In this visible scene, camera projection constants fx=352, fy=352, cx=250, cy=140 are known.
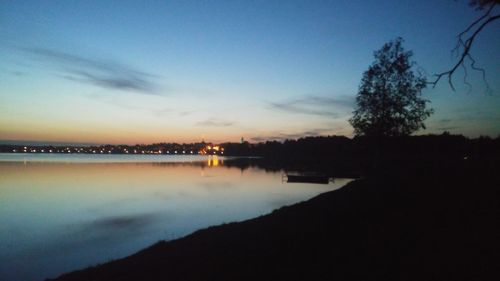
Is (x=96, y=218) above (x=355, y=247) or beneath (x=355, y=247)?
beneath

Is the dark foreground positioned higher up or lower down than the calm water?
higher up

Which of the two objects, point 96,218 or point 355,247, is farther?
point 96,218

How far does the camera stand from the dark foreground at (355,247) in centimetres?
870

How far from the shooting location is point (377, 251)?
976 cm

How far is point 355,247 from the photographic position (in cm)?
1031

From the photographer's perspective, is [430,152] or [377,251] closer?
[377,251]

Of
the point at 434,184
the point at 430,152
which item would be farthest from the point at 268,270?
the point at 430,152

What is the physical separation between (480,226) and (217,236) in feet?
31.1

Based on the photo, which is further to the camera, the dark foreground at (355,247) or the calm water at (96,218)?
the calm water at (96,218)

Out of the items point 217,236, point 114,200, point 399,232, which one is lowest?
point 114,200

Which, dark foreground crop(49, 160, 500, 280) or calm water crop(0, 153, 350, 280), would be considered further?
calm water crop(0, 153, 350, 280)

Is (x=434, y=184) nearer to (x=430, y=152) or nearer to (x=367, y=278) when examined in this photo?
(x=367, y=278)

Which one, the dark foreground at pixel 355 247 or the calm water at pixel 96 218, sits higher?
the dark foreground at pixel 355 247

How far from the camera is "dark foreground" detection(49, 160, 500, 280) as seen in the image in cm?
870
